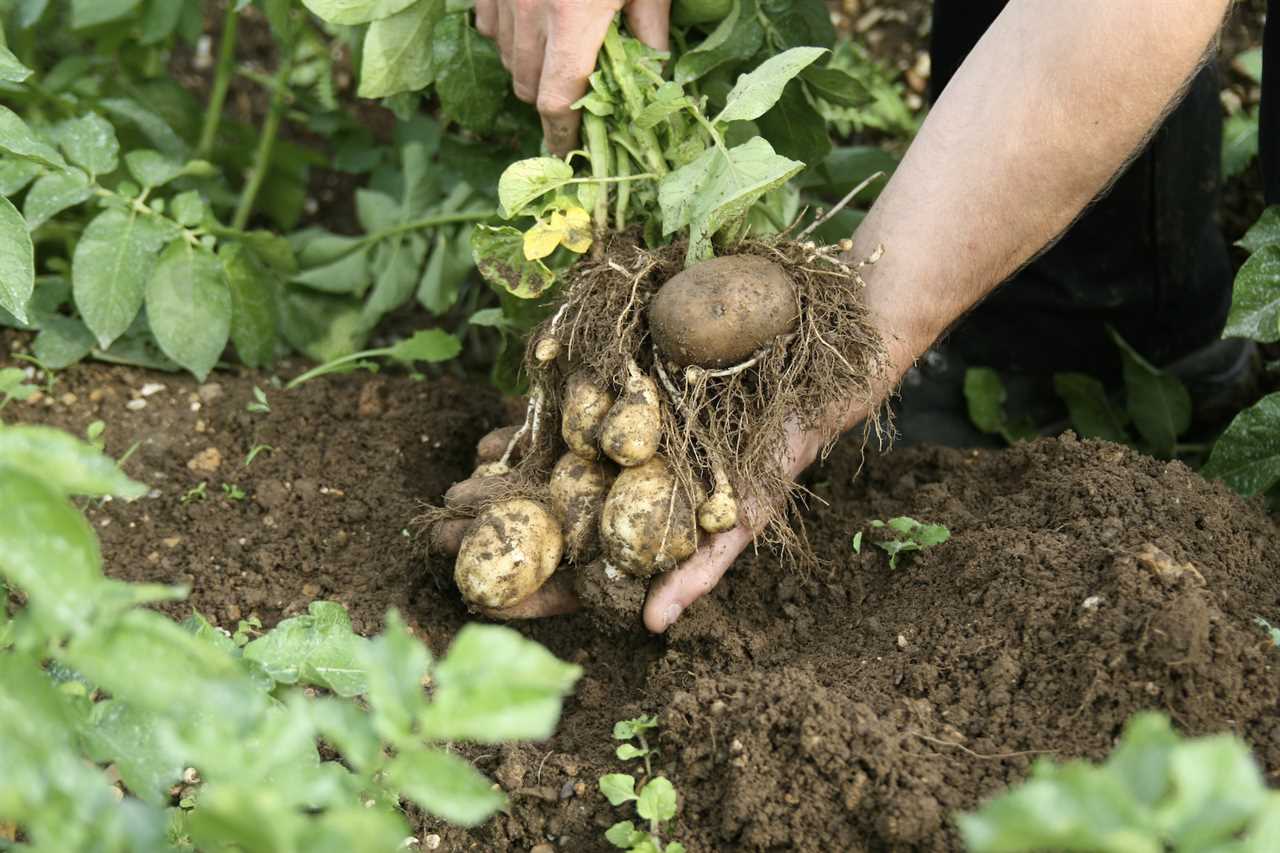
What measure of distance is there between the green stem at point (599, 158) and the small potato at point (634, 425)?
12.2 inches

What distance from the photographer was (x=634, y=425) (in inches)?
74.2

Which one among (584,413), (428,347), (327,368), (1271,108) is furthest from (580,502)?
(1271,108)

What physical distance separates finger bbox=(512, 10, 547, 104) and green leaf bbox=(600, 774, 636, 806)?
3.86ft

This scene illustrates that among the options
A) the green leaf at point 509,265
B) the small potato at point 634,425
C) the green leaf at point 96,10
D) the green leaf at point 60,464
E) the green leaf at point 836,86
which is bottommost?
the small potato at point 634,425

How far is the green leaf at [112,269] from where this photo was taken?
236 cm

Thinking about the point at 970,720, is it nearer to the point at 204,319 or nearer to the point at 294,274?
the point at 204,319

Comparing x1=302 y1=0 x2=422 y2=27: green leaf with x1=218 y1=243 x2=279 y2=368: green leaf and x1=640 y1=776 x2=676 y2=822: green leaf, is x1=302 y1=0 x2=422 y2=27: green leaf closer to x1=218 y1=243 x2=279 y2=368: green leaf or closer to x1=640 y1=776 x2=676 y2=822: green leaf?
x1=218 y1=243 x2=279 y2=368: green leaf

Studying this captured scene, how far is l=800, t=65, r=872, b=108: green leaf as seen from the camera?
7.51 ft

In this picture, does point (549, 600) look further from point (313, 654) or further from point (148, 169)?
point (148, 169)

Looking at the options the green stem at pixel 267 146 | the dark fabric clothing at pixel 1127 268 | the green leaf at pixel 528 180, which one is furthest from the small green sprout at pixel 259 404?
the dark fabric clothing at pixel 1127 268

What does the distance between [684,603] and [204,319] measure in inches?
47.7

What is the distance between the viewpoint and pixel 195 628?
152 centimetres

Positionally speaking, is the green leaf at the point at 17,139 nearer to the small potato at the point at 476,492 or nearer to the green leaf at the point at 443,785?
the small potato at the point at 476,492

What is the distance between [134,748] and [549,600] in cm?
89
